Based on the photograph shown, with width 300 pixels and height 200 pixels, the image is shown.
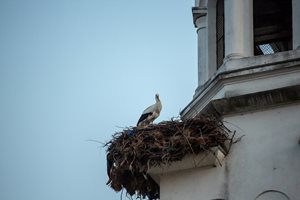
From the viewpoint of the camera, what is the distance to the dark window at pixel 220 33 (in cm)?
2261

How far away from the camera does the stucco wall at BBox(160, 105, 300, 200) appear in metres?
19.5

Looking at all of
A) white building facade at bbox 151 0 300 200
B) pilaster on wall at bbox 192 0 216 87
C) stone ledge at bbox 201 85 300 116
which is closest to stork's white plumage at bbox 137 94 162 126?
white building facade at bbox 151 0 300 200

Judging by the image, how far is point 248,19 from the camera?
21.9 meters

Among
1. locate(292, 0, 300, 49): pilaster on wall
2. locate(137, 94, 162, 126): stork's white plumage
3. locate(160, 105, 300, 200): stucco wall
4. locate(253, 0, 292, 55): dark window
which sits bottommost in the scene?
locate(160, 105, 300, 200): stucco wall

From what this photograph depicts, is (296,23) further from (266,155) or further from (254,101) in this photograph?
(266,155)

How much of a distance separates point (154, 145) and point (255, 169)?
5.69ft

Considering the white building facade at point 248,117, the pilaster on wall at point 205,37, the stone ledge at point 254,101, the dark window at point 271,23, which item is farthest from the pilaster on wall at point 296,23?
the pilaster on wall at point 205,37

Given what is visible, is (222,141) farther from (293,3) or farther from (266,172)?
(293,3)

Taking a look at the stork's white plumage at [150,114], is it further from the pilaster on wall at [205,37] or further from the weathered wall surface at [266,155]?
the weathered wall surface at [266,155]

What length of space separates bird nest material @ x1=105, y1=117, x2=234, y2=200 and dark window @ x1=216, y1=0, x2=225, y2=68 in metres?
2.50

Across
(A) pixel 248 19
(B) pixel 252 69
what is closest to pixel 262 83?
(B) pixel 252 69

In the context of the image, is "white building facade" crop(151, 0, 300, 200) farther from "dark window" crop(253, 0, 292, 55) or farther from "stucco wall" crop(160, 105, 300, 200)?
"dark window" crop(253, 0, 292, 55)

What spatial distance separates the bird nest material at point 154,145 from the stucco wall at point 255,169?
1.09 ft

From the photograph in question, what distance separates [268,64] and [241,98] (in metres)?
0.77
